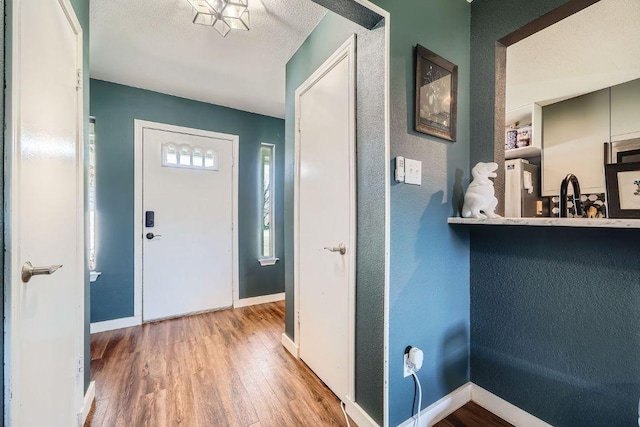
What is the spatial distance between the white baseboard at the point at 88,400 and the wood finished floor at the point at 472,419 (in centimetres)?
185

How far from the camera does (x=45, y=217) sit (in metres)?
0.94

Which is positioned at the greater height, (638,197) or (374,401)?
(638,197)

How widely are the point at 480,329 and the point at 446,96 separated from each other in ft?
4.39

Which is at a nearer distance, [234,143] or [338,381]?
[338,381]

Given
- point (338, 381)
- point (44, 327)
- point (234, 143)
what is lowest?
point (338, 381)

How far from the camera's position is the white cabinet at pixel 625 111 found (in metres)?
2.04

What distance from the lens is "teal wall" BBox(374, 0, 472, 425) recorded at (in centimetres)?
124

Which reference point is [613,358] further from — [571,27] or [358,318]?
[571,27]

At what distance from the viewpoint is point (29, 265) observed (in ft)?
2.67

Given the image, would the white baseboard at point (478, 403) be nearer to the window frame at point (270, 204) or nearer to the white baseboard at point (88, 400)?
the white baseboard at point (88, 400)

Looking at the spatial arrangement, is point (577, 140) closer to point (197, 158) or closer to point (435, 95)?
point (435, 95)

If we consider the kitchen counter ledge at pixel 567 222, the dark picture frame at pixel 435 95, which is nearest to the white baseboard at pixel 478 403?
the kitchen counter ledge at pixel 567 222

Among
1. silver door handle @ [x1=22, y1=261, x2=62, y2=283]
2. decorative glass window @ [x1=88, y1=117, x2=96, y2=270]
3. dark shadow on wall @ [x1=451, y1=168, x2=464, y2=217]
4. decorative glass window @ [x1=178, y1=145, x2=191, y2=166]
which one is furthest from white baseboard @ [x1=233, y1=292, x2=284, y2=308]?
dark shadow on wall @ [x1=451, y1=168, x2=464, y2=217]

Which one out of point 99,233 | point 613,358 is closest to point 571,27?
point 613,358
